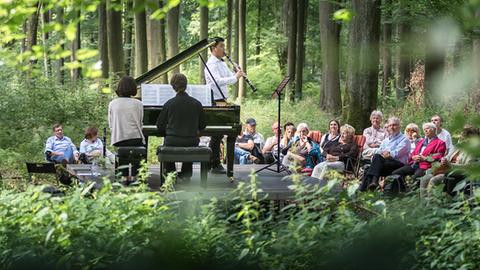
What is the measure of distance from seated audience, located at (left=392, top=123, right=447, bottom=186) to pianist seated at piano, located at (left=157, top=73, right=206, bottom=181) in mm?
3070

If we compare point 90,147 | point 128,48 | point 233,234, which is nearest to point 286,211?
point 233,234

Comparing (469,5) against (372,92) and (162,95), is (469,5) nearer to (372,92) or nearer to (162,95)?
(162,95)

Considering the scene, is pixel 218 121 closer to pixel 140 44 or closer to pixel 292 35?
pixel 140 44

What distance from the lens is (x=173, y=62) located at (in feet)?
41.1

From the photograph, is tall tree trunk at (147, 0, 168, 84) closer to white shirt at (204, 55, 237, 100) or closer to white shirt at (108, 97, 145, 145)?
white shirt at (204, 55, 237, 100)

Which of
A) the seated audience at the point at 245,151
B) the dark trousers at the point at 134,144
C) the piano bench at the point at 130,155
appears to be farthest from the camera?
the seated audience at the point at 245,151

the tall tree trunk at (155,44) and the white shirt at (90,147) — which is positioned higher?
the tall tree trunk at (155,44)

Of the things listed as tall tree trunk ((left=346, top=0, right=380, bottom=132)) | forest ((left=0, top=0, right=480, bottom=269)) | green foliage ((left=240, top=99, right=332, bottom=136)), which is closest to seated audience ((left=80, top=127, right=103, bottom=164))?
tall tree trunk ((left=346, top=0, right=380, bottom=132))

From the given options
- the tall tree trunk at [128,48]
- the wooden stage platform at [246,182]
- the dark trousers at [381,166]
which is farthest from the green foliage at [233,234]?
the tall tree trunk at [128,48]

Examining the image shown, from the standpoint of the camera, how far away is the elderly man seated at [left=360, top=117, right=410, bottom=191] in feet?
41.6

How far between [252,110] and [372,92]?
13024mm

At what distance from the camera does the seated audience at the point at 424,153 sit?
11.8 metres

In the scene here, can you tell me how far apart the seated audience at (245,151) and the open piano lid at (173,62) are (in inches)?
173

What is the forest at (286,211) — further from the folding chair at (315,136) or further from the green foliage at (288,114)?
the green foliage at (288,114)
